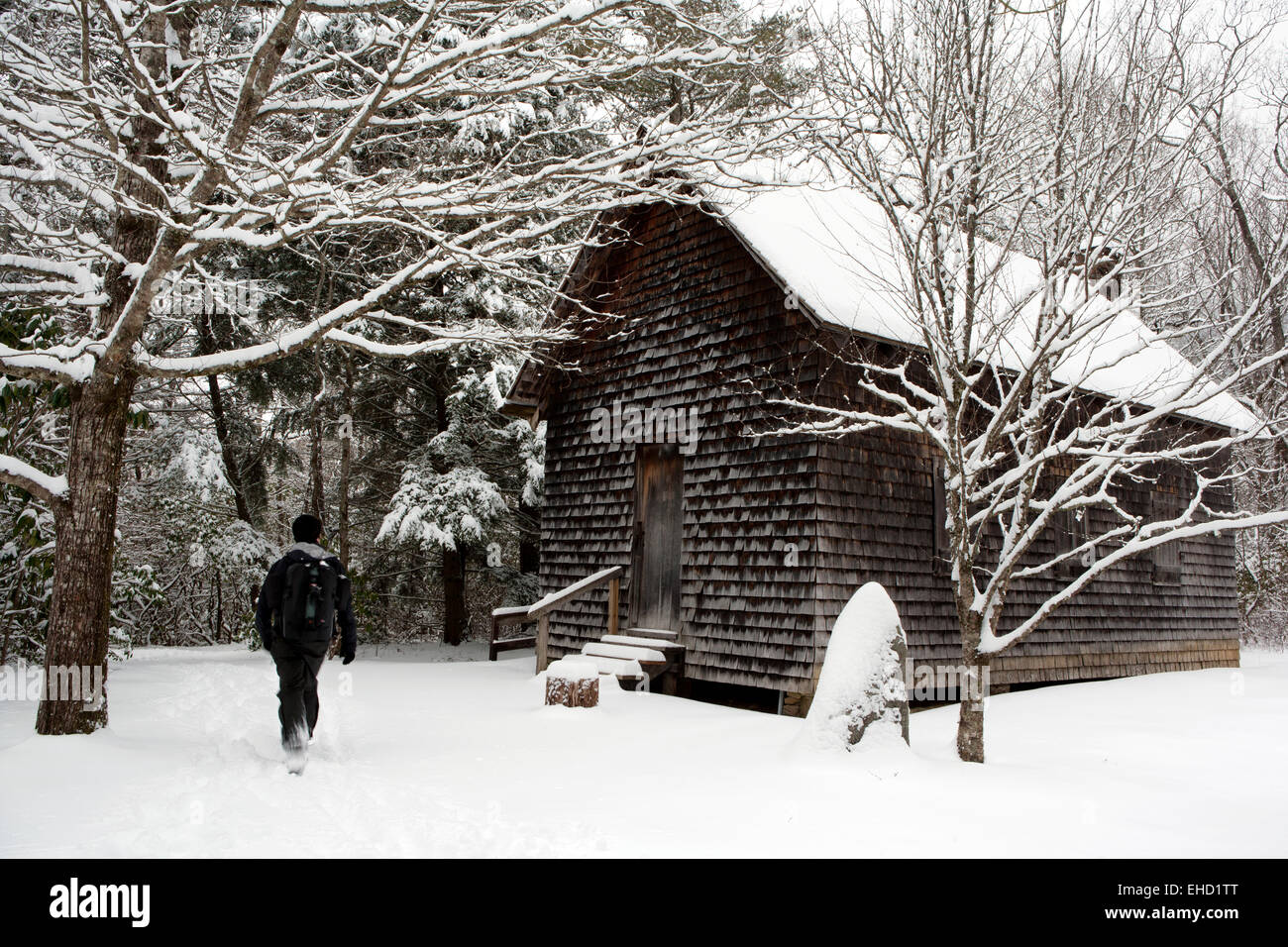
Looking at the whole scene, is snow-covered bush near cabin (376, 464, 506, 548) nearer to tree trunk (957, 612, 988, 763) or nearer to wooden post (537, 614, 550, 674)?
wooden post (537, 614, 550, 674)

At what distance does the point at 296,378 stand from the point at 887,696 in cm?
1417

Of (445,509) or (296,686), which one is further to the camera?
(445,509)

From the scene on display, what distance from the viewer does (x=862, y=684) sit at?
6746mm

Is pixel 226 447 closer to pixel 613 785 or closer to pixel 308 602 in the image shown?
pixel 308 602

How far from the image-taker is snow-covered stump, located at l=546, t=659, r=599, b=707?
362 inches

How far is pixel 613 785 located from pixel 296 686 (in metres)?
2.48

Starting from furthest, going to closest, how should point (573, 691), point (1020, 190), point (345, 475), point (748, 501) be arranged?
point (345, 475)
point (748, 501)
point (573, 691)
point (1020, 190)

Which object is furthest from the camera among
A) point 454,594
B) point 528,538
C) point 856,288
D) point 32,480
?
point 528,538

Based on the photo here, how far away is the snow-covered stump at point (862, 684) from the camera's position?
6652mm

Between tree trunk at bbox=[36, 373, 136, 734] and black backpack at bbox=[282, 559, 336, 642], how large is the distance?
145 centimetres

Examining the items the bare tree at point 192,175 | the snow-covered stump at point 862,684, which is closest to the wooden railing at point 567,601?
the bare tree at point 192,175

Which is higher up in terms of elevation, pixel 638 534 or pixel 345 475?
pixel 345 475

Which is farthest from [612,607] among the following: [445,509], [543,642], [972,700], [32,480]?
[32,480]

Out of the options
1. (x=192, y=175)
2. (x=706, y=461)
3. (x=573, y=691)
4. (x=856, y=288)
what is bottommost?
(x=573, y=691)
